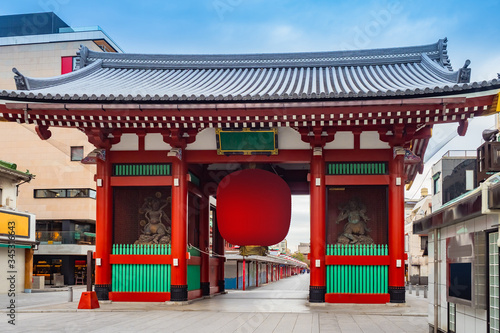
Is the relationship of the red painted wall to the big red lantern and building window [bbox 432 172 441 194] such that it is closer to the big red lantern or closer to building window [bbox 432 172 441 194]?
building window [bbox 432 172 441 194]

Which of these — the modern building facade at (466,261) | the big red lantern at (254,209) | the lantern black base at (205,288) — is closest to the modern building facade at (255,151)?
the big red lantern at (254,209)

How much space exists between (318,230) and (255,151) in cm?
301

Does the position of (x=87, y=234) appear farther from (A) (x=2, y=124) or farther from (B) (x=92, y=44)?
(B) (x=92, y=44)

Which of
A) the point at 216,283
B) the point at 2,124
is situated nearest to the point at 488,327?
the point at 216,283

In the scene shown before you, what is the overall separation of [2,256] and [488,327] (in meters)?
27.5

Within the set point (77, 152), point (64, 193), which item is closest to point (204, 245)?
point (64, 193)

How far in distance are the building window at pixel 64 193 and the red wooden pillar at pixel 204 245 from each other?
92.4 ft

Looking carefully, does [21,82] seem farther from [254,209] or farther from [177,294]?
[254,209]

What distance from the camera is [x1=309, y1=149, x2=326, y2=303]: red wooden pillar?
634 inches

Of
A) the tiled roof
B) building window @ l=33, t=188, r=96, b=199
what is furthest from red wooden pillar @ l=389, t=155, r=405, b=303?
building window @ l=33, t=188, r=96, b=199

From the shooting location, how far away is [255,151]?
17.0 metres

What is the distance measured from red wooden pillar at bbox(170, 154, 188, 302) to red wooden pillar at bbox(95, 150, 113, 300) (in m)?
2.03

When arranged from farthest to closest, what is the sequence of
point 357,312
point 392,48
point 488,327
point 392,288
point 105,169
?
point 392,48, point 105,169, point 392,288, point 357,312, point 488,327

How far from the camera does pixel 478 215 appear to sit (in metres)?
7.33
